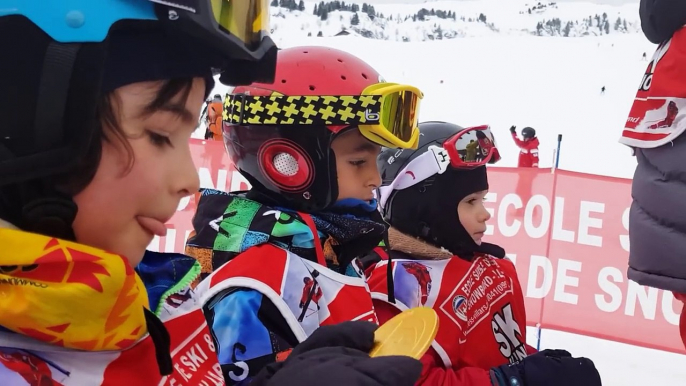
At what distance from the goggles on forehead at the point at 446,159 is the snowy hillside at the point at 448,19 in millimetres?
60749

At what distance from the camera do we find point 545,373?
213 cm

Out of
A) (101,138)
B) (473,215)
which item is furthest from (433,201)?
(101,138)

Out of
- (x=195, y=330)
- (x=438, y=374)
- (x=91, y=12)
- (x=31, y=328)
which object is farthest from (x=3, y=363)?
(x=438, y=374)

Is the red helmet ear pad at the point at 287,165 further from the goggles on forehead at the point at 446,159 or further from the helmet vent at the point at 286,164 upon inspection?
the goggles on forehead at the point at 446,159

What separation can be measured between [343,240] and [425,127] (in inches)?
49.0

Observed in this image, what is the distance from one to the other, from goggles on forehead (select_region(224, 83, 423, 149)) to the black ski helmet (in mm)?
612

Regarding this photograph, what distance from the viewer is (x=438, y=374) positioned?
214 centimetres

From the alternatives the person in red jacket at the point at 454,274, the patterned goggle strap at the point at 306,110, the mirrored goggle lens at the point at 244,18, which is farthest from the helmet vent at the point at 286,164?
the mirrored goggle lens at the point at 244,18

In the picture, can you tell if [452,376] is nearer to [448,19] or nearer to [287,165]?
[287,165]

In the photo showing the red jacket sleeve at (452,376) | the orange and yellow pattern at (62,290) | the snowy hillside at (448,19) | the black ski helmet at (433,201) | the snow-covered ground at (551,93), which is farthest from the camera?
the snowy hillside at (448,19)

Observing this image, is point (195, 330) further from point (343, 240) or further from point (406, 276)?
point (406, 276)

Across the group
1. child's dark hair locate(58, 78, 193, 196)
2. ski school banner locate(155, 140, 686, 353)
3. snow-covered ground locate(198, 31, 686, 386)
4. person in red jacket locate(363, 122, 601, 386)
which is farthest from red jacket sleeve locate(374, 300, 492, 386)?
ski school banner locate(155, 140, 686, 353)

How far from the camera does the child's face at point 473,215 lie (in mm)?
2814

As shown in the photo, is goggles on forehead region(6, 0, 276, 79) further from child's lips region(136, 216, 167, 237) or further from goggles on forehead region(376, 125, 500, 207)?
goggles on forehead region(376, 125, 500, 207)
